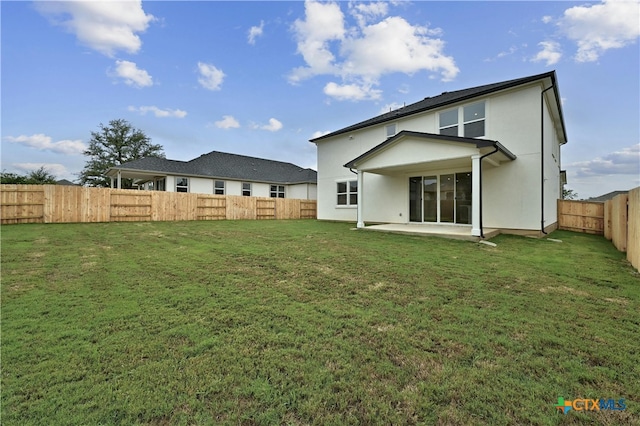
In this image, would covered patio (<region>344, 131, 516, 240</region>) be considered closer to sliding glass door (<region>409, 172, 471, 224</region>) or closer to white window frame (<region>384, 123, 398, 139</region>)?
sliding glass door (<region>409, 172, 471, 224</region>)

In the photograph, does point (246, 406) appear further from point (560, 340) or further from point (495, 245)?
point (495, 245)

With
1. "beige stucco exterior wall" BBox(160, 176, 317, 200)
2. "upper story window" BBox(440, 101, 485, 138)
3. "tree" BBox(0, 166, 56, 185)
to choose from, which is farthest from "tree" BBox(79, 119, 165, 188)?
"upper story window" BBox(440, 101, 485, 138)

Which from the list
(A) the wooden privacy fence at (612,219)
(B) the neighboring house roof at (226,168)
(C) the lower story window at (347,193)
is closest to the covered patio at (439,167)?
(C) the lower story window at (347,193)

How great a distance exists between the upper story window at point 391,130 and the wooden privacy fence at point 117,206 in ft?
28.3

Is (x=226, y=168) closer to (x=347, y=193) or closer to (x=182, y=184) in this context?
(x=182, y=184)

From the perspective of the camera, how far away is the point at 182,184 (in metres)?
20.1

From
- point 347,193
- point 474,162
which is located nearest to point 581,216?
point 474,162

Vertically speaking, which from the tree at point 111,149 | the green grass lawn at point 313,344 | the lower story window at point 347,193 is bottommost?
the green grass lawn at point 313,344

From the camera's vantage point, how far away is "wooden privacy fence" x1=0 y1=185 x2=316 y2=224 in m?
11.5

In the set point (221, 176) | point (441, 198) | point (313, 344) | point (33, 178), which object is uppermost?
point (33, 178)

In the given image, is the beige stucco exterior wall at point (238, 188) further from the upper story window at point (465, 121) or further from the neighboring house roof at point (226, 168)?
the upper story window at point (465, 121)

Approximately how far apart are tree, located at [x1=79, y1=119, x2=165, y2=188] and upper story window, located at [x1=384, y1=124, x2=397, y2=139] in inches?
1168

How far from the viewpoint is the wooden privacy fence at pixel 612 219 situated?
543 cm

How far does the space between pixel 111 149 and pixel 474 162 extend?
126ft
